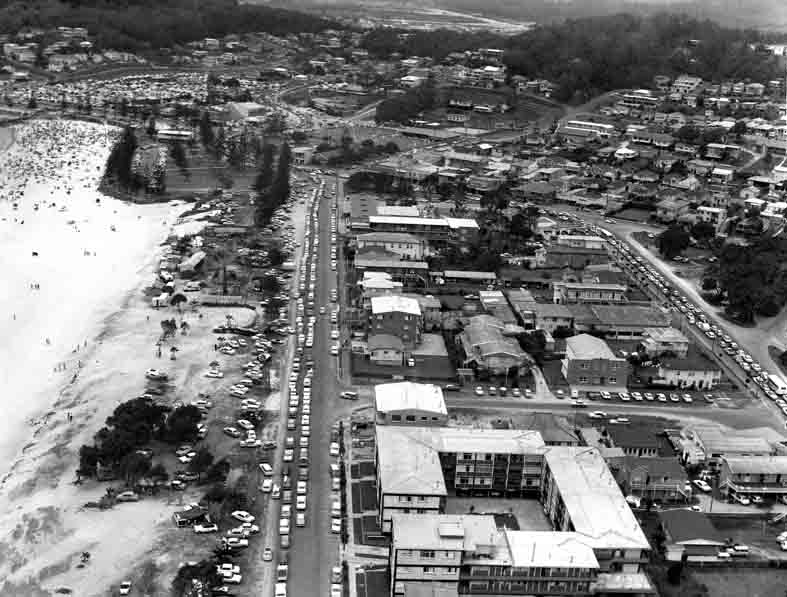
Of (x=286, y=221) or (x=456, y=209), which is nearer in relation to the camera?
(x=286, y=221)

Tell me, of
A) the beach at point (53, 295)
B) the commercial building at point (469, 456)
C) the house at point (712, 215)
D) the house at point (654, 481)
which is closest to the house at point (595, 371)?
the house at point (654, 481)

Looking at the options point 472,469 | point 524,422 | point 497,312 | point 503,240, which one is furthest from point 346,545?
point 503,240

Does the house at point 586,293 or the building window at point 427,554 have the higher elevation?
the building window at point 427,554

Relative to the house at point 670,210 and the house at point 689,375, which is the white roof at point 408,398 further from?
the house at point 670,210

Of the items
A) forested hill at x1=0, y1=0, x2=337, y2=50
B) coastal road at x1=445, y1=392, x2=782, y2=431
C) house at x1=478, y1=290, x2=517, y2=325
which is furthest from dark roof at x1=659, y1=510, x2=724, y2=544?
forested hill at x1=0, y1=0, x2=337, y2=50

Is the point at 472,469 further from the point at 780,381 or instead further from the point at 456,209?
the point at 456,209

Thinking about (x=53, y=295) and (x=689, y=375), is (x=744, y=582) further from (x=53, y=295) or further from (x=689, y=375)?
(x=53, y=295)
